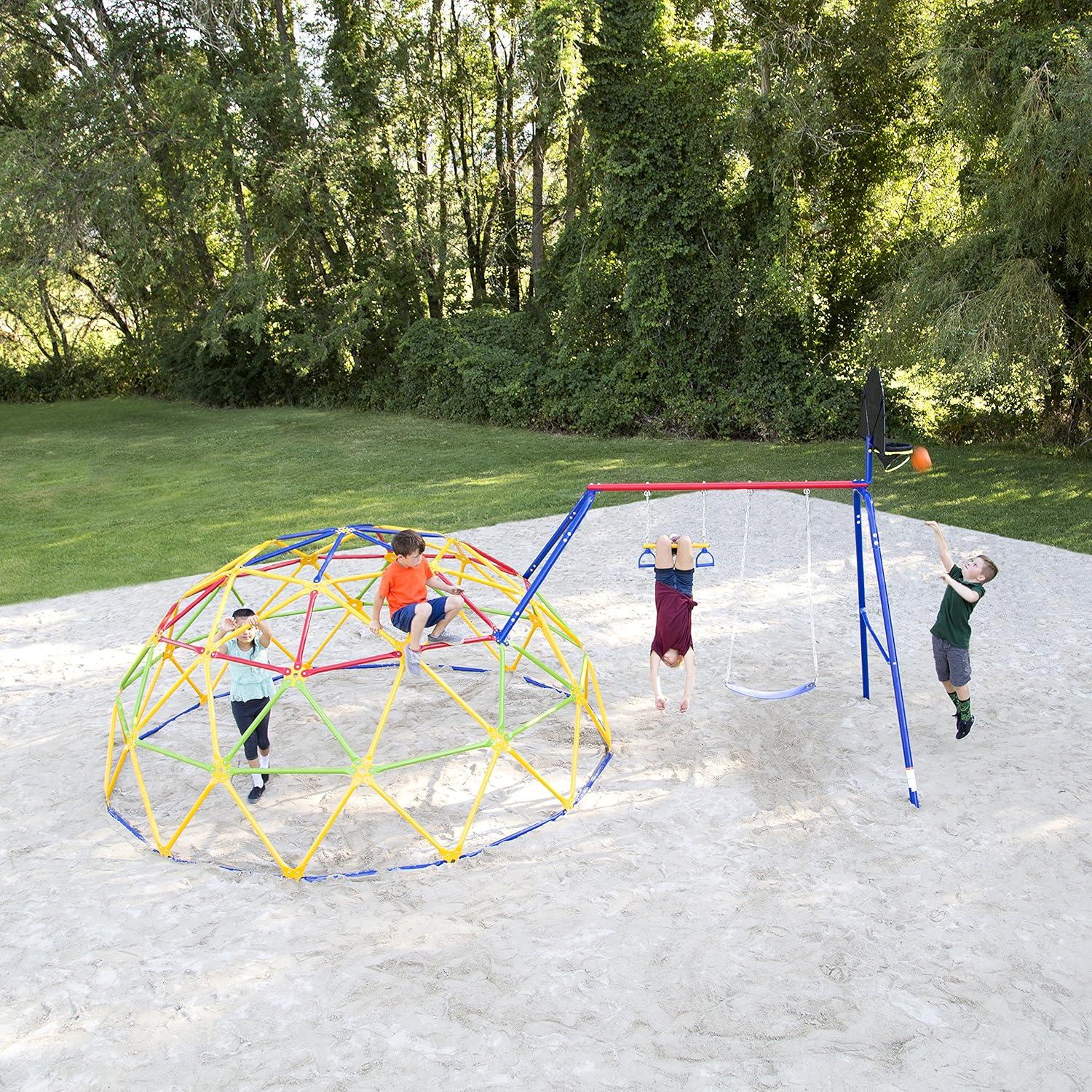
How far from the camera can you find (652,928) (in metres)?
4.33

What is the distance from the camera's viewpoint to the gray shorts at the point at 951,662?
5.80 meters

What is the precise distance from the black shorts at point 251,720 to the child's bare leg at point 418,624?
918mm

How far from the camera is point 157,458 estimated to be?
1767cm

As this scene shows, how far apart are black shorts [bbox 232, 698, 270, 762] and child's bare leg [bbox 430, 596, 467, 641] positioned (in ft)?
3.56

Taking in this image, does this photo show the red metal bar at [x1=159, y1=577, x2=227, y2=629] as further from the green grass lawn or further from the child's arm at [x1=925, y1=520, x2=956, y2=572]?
the child's arm at [x1=925, y1=520, x2=956, y2=572]

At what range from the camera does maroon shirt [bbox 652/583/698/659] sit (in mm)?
6172

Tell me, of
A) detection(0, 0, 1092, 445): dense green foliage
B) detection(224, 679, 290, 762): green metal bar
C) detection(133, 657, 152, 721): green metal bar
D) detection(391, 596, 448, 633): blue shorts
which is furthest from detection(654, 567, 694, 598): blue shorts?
detection(0, 0, 1092, 445): dense green foliage

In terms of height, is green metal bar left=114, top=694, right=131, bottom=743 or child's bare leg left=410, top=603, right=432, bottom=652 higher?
child's bare leg left=410, top=603, right=432, bottom=652

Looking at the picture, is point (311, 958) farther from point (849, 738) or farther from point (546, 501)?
point (546, 501)

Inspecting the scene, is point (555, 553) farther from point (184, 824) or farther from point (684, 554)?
point (184, 824)

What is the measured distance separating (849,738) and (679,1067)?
2.95 meters

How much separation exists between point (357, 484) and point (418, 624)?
29.9ft

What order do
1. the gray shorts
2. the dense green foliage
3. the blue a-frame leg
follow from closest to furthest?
the blue a-frame leg → the gray shorts → the dense green foliage

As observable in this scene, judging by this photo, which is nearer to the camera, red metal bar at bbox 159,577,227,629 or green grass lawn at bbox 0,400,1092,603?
red metal bar at bbox 159,577,227,629
